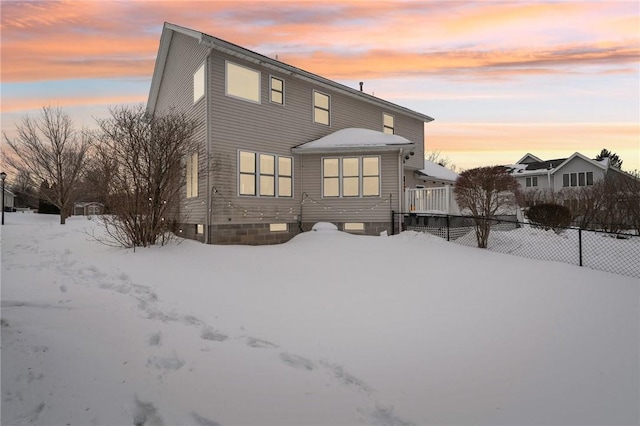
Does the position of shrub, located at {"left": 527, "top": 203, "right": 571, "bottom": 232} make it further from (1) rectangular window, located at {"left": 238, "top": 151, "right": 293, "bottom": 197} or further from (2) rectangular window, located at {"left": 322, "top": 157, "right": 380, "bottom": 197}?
(1) rectangular window, located at {"left": 238, "top": 151, "right": 293, "bottom": 197}

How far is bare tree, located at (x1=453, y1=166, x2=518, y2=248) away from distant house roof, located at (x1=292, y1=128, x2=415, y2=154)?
2465 mm

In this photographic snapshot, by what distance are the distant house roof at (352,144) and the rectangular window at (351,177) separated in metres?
0.56

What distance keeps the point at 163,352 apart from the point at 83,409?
3.49 ft

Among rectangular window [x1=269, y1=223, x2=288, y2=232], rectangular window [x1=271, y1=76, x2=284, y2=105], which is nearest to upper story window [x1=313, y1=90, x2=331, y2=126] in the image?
rectangular window [x1=271, y1=76, x2=284, y2=105]

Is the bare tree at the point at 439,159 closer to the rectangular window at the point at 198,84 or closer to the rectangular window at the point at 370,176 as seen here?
the rectangular window at the point at 370,176

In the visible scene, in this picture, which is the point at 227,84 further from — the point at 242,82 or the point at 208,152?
the point at 208,152

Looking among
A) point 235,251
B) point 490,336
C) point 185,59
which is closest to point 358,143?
point 235,251

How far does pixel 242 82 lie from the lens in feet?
39.5

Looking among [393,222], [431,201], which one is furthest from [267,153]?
[431,201]

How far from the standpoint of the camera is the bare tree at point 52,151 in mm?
25703

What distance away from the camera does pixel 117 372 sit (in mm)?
2994

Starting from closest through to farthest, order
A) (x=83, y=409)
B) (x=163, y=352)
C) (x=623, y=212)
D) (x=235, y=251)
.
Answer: (x=83, y=409), (x=163, y=352), (x=235, y=251), (x=623, y=212)

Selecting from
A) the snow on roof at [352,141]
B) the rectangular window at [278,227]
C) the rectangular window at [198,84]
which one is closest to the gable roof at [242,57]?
the rectangular window at [198,84]

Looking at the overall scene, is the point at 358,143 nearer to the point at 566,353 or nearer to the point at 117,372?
the point at 566,353
